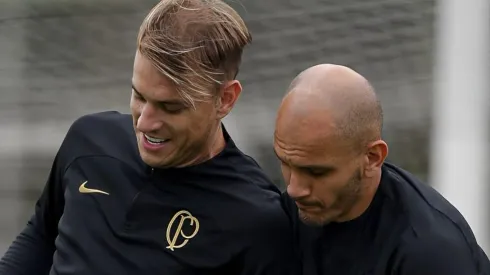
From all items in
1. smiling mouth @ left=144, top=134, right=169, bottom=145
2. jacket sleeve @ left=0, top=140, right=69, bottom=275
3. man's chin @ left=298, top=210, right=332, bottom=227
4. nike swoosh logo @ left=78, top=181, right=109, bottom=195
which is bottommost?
jacket sleeve @ left=0, top=140, right=69, bottom=275

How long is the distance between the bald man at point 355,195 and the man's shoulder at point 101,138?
440 mm

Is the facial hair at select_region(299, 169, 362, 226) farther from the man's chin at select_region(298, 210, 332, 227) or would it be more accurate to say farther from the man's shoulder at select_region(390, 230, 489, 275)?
the man's shoulder at select_region(390, 230, 489, 275)

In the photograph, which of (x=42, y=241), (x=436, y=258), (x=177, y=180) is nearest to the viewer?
(x=436, y=258)

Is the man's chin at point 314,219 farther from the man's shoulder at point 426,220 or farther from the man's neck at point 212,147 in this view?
the man's neck at point 212,147

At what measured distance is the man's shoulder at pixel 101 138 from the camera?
7.57 ft

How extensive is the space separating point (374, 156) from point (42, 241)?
0.81m

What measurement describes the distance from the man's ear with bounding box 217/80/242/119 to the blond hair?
0.02 meters

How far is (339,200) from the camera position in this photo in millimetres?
1979

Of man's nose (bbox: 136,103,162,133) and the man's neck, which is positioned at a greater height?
man's nose (bbox: 136,103,162,133)

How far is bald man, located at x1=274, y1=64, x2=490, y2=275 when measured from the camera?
6.24 ft

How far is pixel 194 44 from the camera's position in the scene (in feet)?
6.86

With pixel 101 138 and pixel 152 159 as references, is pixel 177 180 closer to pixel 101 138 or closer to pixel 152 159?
Answer: pixel 152 159

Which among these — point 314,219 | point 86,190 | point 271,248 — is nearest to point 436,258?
point 314,219

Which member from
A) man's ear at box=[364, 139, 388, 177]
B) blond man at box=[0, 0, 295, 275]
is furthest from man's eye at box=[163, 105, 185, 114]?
man's ear at box=[364, 139, 388, 177]
